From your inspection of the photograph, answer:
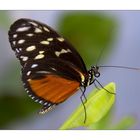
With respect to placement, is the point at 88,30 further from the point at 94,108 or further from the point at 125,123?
the point at 125,123

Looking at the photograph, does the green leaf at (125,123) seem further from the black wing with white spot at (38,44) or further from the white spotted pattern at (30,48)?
the white spotted pattern at (30,48)

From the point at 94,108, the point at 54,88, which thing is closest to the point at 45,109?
the point at 54,88

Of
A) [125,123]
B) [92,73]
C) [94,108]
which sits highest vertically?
[92,73]

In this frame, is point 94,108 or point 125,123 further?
point 125,123

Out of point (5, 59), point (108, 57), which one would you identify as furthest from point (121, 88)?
point (5, 59)

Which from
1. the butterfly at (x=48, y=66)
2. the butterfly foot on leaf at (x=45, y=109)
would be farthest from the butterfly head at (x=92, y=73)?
the butterfly foot on leaf at (x=45, y=109)

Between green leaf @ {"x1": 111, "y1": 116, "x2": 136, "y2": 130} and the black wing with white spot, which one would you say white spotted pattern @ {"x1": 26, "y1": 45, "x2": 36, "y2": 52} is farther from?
green leaf @ {"x1": 111, "y1": 116, "x2": 136, "y2": 130}

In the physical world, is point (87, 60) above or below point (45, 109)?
above
